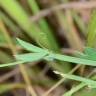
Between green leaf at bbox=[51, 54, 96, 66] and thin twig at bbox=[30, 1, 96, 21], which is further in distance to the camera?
thin twig at bbox=[30, 1, 96, 21]

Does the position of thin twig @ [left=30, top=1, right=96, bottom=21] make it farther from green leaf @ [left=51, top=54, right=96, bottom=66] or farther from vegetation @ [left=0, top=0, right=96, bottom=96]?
green leaf @ [left=51, top=54, right=96, bottom=66]

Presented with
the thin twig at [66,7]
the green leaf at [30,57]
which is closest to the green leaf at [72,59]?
the green leaf at [30,57]

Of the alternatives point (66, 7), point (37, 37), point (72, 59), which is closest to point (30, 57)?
point (72, 59)

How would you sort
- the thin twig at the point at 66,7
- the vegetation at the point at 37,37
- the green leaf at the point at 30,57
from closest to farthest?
the green leaf at the point at 30,57 → the vegetation at the point at 37,37 → the thin twig at the point at 66,7

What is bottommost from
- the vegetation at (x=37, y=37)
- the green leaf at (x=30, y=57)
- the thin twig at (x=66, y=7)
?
Answer: the vegetation at (x=37, y=37)

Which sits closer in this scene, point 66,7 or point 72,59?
point 72,59

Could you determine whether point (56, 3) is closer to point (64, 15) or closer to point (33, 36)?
point (64, 15)

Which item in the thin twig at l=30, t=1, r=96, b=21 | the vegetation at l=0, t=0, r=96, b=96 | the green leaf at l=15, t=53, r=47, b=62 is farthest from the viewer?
the thin twig at l=30, t=1, r=96, b=21

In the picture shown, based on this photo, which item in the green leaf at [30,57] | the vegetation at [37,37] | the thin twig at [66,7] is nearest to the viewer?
the green leaf at [30,57]

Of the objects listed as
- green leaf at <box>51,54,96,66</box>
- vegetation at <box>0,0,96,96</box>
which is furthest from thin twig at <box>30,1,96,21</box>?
green leaf at <box>51,54,96,66</box>

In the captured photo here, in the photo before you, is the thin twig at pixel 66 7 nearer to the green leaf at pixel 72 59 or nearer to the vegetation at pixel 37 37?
the vegetation at pixel 37 37

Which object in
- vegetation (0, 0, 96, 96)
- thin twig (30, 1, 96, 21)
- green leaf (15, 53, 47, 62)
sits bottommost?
vegetation (0, 0, 96, 96)

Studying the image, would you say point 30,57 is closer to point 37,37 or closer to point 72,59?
point 72,59
